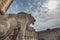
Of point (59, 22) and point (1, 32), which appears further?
point (59, 22)

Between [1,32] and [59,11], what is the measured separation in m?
5.31

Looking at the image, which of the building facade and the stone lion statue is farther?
the building facade

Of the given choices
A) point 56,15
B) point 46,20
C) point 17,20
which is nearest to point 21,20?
point 17,20

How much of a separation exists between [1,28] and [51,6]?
5104 mm

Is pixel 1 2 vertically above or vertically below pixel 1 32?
above

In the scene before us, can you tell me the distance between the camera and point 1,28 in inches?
70.1

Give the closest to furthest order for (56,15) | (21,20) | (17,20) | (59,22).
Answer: (17,20) < (21,20) < (56,15) < (59,22)

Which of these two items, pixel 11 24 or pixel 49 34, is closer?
pixel 11 24

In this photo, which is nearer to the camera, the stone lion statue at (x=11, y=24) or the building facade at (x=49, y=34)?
the stone lion statue at (x=11, y=24)

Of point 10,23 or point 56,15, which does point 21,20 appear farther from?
point 56,15

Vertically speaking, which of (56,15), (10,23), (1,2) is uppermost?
(56,15)

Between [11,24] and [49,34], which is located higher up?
[49,34]

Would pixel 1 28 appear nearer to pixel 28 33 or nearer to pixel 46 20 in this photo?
pixel 28 33

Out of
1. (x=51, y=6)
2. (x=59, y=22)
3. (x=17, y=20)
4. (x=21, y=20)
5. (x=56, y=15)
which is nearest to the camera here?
(x=17, y=20)
